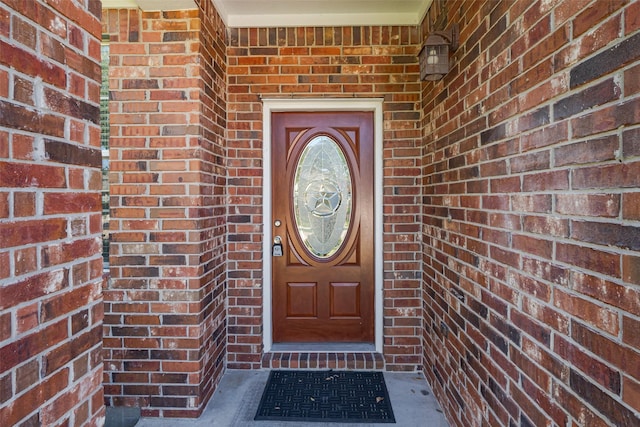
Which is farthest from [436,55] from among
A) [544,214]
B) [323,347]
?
[323,347]

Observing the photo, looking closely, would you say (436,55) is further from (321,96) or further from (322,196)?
(322,196)

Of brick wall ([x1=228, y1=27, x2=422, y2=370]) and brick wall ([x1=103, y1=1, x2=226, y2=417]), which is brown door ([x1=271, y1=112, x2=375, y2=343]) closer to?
brick wall ([x1=228, y1=27, x2=422, y2=370])

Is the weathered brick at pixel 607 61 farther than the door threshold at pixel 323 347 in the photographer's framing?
No

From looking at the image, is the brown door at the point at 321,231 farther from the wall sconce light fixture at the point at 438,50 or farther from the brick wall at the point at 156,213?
the wall sconce light fixture at the point at 438,50

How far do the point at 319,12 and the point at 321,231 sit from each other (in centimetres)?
168

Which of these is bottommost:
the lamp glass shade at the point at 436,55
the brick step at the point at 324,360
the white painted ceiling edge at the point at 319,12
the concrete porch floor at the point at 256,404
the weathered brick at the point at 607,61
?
the concrete porch floor at the point at 256,404

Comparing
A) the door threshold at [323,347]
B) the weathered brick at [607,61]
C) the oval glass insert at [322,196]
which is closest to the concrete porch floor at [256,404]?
the door threshold at [323,347]

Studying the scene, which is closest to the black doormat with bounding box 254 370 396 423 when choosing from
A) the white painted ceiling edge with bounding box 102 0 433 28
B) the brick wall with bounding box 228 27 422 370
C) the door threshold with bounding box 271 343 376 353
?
the door threshold with bounding box 271 343 376 353

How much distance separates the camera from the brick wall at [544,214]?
2.98ft

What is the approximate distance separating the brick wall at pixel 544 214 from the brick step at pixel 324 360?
763 millimetres

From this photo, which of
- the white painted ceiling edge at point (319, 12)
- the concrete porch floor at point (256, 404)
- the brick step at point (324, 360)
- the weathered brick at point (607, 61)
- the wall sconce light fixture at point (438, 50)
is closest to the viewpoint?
A: the weathered brick at point (607, 61)

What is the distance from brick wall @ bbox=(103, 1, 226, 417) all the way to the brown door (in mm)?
763

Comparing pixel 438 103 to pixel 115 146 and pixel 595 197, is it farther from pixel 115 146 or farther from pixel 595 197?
pixel 115 146

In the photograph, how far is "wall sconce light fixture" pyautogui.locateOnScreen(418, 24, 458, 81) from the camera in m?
2.10
